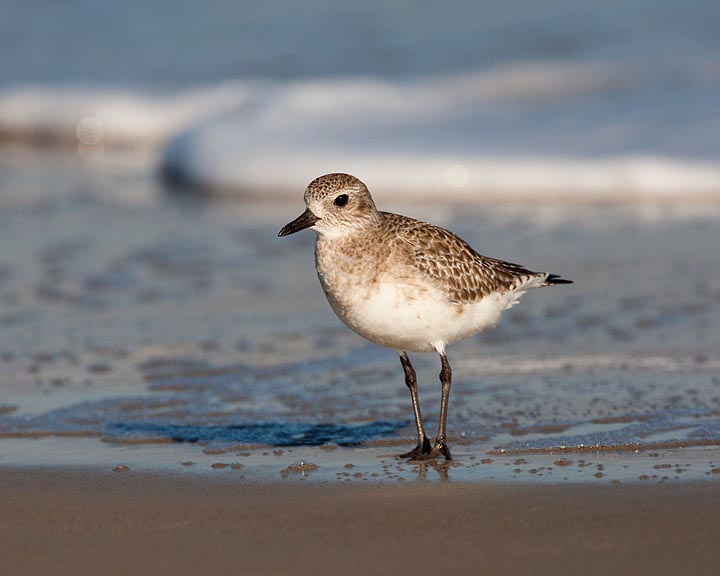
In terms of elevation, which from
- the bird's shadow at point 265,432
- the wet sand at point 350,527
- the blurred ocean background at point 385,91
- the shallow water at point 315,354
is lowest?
the wet sand at point 350,527

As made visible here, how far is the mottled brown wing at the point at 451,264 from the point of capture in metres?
5.25

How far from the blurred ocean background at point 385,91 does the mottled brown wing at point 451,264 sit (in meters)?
5.57

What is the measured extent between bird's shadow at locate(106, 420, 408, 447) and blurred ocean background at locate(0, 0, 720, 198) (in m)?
5.83

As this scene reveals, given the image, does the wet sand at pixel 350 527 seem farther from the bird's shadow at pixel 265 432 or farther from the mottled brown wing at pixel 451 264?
the mottled brown wing at pixel 451 264

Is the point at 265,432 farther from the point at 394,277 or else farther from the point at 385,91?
the point at 385,91

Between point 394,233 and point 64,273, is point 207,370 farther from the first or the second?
point 64,273

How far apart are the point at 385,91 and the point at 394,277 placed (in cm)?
917

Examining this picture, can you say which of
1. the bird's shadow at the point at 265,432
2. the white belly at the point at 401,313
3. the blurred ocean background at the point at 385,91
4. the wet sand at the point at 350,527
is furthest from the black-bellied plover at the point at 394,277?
the blurred ocean background at the point at 385,91

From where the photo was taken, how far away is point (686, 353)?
6.61 meters

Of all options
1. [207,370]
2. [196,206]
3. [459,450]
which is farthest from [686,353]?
[196,206]

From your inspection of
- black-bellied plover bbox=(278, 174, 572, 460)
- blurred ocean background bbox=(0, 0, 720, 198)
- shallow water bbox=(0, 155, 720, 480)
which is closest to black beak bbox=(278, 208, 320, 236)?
black-bellied plover bbox=(278, 174, 572, 460)

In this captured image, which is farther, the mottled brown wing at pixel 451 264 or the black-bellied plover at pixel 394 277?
the mottled brown wing at pixel 451 264

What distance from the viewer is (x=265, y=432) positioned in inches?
223

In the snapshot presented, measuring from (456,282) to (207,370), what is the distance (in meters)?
1.95
